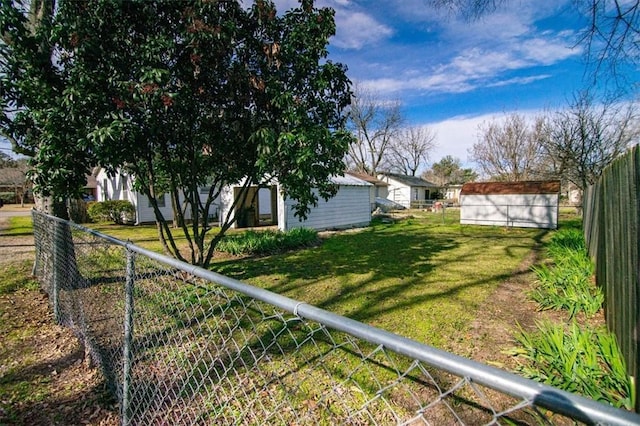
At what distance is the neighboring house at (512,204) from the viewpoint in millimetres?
14859

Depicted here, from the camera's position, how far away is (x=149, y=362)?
3246 mm

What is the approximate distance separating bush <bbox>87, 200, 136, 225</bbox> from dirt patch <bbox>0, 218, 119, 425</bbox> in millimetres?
13768

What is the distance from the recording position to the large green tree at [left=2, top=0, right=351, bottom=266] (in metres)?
3.92

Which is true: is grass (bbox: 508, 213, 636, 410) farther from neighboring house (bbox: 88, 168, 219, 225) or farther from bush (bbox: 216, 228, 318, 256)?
neighboring house (bbox: 88, 168, 219, 225)

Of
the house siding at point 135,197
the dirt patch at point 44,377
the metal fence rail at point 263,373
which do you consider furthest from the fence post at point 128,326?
the house siding at point 135,197

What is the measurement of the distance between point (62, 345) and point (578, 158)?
62.3 feet

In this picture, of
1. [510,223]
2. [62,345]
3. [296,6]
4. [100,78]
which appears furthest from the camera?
[510,223]

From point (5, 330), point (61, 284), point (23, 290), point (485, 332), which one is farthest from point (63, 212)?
point (485, 332)

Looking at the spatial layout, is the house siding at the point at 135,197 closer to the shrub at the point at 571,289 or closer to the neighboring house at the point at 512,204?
the neighboring house at the point at 512,204

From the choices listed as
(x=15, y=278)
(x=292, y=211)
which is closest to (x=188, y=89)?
(x=15, y=278)

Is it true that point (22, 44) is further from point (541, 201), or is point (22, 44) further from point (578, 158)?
point (578, 158)

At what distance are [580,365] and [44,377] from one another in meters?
4.79

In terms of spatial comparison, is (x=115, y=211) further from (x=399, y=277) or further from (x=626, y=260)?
(x=626, y=260)

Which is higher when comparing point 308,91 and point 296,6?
point 296,6
